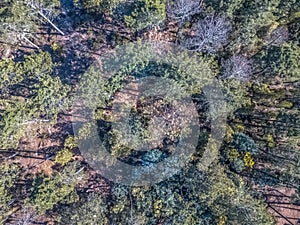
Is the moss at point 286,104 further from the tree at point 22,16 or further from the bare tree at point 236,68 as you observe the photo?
the tree at point 22,16

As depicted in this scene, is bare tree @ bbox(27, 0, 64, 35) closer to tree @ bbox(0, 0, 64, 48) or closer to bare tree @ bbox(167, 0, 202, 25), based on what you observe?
tree @ bbox(0, 0, 64, 48)

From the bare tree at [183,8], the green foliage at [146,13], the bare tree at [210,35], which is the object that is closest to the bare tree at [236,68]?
the bare tree at [210,35]

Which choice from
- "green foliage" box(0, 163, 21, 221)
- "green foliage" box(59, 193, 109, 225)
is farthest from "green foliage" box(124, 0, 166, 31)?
"green foliage" box(0, 163, 21, 221)

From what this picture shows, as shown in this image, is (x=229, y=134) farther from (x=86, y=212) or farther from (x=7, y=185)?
(x=7, y=185)

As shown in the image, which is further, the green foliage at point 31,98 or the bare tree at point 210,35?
the bare tree at point 210,35

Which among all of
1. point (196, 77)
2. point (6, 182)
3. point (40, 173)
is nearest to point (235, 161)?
point (196, 77)

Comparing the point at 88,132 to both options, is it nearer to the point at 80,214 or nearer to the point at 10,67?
the point at 80,214
